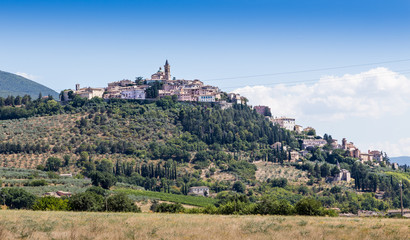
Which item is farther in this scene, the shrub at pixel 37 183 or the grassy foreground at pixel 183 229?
the shrub at pixel 37 183

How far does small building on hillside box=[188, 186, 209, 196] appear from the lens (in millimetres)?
123250

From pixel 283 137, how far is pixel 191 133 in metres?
35.2

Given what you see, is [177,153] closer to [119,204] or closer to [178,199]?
[178,199]

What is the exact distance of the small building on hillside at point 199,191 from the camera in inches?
4852

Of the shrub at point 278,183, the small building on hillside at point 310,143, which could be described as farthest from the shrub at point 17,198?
the small building on hillside at point 310,143

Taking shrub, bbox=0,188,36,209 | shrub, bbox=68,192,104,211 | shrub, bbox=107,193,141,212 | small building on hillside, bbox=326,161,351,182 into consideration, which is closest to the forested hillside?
small building on hillside, bbox=326,161,351,182

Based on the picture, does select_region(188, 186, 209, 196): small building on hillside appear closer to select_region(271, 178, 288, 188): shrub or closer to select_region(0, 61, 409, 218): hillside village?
select_region(0, 61, 409, 218): hillside village

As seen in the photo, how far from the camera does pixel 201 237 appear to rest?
83.7 ft

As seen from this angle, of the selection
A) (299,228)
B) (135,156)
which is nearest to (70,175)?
(135,156)

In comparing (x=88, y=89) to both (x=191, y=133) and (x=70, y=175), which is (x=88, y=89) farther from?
(x=70, y=175)

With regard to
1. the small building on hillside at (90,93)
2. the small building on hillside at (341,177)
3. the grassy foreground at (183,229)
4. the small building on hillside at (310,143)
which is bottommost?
the small building on hillside at (341,177)

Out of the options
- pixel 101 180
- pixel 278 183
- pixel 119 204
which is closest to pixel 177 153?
pixel 278 183

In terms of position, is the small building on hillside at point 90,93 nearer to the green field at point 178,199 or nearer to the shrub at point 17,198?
the green field at point 178,199

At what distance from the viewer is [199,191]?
124938mm
